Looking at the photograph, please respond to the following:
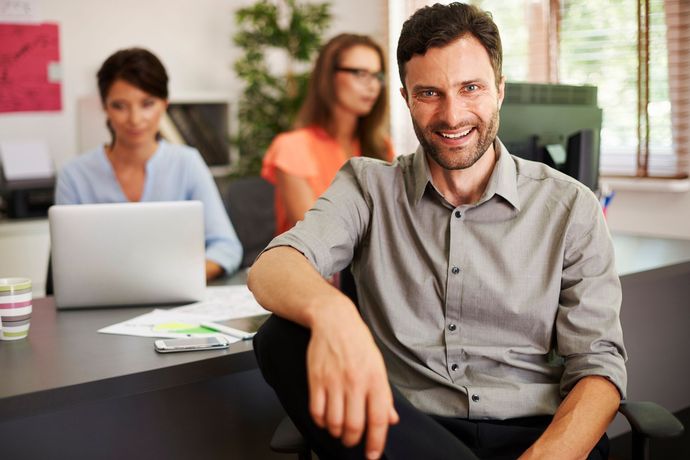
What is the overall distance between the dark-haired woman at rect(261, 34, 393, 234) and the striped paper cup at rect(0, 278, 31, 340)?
1.33 metres

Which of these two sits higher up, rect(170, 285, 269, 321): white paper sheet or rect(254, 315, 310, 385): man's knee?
rect(254, 315, 310, 385): man's knee

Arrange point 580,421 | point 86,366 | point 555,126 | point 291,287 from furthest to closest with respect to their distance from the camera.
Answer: point 555,126 → point 86,366 → point 580,421 → point 291,287

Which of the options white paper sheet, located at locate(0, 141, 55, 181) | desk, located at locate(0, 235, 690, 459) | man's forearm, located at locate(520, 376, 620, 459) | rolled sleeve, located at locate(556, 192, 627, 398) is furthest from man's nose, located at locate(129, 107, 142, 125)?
man's forearm, located at locate(520, 376, 620, 459)

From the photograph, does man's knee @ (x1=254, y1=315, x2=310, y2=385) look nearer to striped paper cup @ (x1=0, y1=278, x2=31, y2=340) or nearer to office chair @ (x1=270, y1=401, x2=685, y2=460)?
office chair @ (x1=270, y1=401, x2=685, y2=460)

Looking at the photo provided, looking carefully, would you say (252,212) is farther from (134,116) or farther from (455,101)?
(455,101)

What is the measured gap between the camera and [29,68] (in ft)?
13.1

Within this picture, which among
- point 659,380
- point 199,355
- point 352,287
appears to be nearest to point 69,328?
point 199,355

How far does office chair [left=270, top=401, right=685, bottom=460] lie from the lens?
122cm

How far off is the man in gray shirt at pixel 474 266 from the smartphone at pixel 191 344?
0.25 m

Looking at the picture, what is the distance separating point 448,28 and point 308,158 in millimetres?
1492

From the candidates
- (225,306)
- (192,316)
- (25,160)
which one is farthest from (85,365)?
(25,160)

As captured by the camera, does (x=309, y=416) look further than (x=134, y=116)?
No

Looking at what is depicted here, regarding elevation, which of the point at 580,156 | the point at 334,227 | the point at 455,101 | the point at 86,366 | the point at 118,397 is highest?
the point at 455,101

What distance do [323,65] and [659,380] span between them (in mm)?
1544
